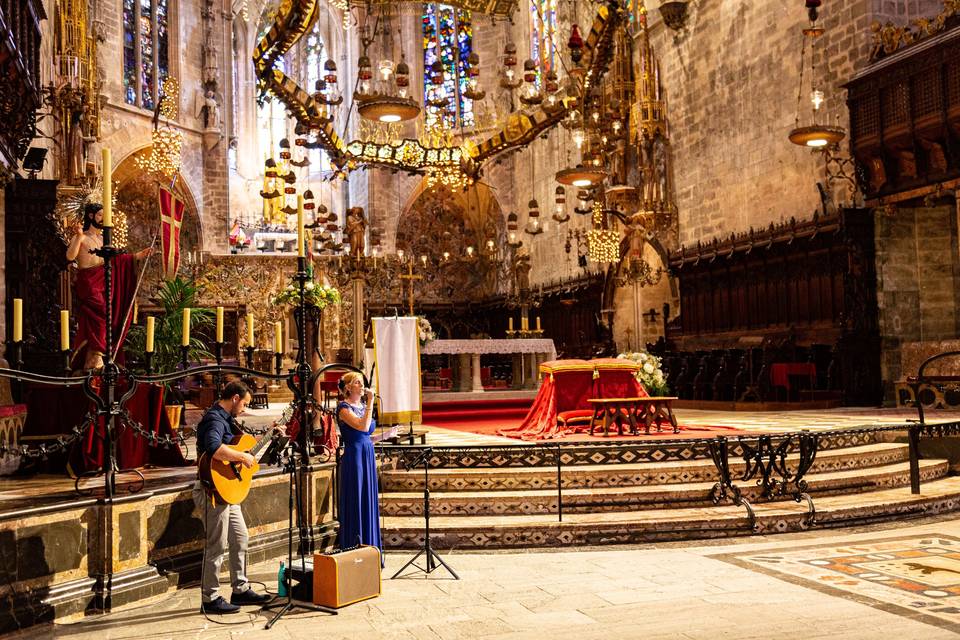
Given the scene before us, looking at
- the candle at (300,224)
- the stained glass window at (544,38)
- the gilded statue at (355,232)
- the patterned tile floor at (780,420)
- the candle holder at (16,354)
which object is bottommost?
the patterned tile floor at (780,420)

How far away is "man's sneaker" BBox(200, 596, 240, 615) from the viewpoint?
4828mm

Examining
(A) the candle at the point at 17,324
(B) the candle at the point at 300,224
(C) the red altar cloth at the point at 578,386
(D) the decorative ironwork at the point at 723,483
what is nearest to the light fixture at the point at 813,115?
(C) the red altar cloth at the point at 578,386

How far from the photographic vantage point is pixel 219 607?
4.84 m

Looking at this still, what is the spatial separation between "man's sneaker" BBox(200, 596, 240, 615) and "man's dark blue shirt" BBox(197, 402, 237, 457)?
81cm

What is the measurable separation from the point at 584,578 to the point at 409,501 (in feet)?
7.19

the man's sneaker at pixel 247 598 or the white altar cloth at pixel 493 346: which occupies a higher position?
the white altar cloth at pixel 493 346

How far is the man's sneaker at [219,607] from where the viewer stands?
483 cm

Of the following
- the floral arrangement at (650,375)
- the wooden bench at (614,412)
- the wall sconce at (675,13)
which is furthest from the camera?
the wall sconce at (675,13)

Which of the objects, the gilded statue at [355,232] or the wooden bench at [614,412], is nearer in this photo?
the wooden bench at [614,412]

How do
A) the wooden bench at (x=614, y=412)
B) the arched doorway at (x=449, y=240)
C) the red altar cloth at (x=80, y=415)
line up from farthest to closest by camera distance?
1. the arched doorway at (x=449, y=240)
2. the wooden bench at (x=614, y=412)
3. the red altar cloth at (x=80, y=415)

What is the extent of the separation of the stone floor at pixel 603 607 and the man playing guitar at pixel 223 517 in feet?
0.43

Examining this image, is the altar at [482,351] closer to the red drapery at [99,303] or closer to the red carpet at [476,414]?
the red carpet at [476,414]

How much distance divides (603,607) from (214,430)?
2.36m

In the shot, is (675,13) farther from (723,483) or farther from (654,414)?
(723,483)
